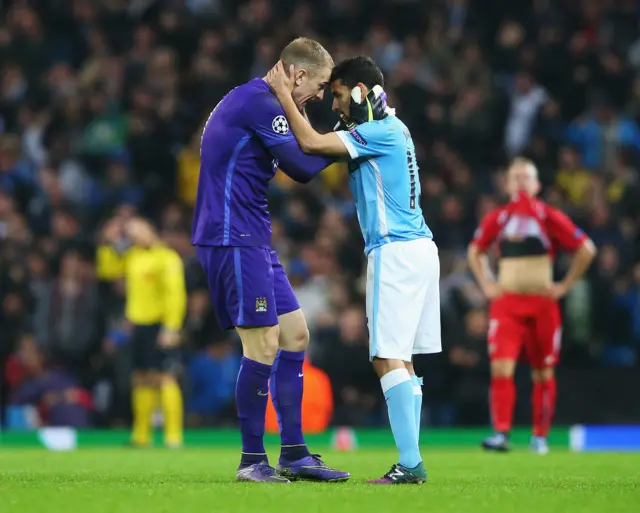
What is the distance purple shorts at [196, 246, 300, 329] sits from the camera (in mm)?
7281

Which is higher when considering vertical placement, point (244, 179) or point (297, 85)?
point (297, 85)

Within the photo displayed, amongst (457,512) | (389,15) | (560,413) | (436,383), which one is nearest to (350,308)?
(436,383)

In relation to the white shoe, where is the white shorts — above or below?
above

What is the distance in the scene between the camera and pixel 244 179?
7.39 metres

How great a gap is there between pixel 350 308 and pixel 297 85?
797 cm

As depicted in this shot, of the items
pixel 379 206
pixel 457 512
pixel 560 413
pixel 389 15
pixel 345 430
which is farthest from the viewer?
pixel 389 15

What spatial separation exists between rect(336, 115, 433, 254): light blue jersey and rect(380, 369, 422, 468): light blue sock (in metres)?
0.75

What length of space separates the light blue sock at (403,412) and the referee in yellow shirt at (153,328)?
7172 millimetres

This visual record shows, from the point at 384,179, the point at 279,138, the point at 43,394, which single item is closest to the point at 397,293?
the point at 384,179

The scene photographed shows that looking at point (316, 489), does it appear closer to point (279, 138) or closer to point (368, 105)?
point (279, 138)

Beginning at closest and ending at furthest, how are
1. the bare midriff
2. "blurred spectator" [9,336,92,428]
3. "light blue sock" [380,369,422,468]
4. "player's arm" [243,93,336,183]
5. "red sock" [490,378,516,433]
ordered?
1. "light blue sock" [380,369,422,468]
2. "player's arm" [243,93,336,183]
3. "red sock" [490,378,516,433]
4. the bare midriff
5. "blurred spectator" [9,336,92,428]

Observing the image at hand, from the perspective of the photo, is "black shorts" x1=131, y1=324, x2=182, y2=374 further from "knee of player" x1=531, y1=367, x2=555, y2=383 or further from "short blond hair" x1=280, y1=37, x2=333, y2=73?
"short blond hair" x1=280, y1=37, x2=333, y2=73

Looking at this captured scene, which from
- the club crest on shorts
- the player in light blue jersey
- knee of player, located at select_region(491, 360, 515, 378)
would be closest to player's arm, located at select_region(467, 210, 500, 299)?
knee of player, located at select_region(491, 360, 515, 378)

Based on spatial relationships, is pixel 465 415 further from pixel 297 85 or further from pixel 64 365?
pixel 297 85
